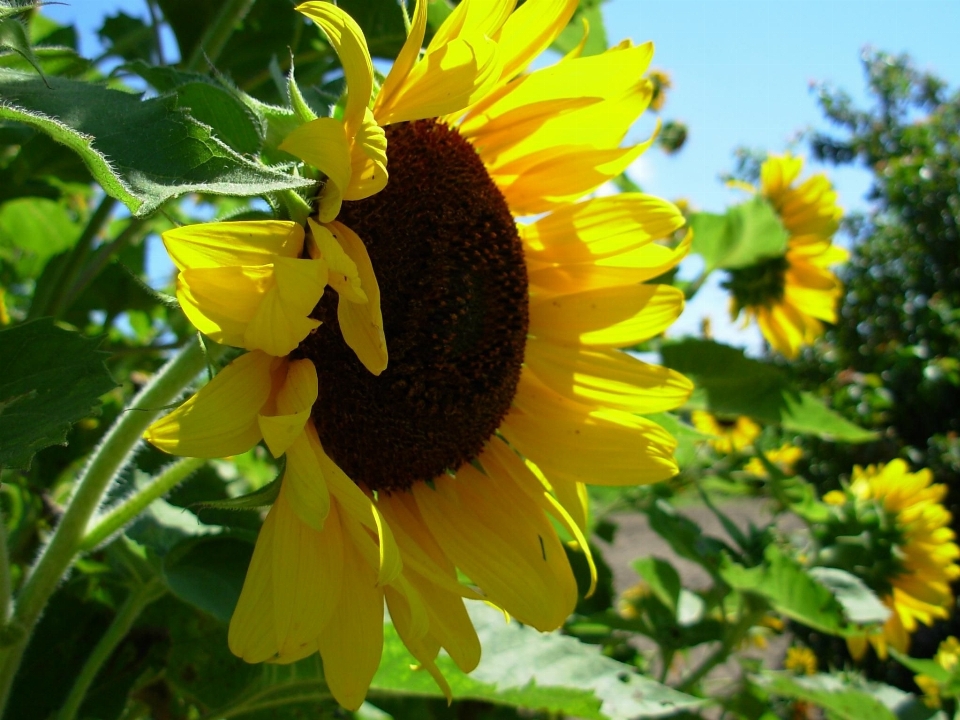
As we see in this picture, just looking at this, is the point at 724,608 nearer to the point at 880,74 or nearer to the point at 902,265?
the point at 902,265

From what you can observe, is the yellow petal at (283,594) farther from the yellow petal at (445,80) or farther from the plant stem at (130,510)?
the yellow petal at (445,80)

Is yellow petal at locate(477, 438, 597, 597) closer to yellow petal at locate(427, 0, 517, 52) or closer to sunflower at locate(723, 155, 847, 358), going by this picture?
yellow petal at locate(427, 0, 517, 52)

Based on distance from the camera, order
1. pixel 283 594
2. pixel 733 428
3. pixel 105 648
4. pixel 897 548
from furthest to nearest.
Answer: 1. pixel 733 428
2. pixel 897 548
3. pixel 105 648
4. pixel 283 594

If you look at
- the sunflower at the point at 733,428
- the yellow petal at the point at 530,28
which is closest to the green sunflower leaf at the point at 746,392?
the yellow petal at the point at 530,28

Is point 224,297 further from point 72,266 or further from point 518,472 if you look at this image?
point 72,266

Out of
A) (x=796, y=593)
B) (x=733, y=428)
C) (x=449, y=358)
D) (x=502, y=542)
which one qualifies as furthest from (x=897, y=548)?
(x=449, y=358)

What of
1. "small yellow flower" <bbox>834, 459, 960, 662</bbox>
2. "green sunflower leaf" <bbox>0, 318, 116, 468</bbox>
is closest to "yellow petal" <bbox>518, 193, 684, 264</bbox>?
"green sunflower leaf" <bbox>0, 318, 116, 468</bbox>
